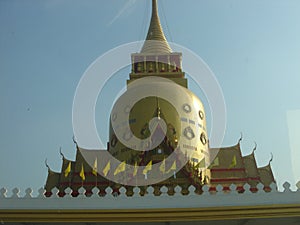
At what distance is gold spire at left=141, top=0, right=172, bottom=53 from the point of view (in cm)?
2564

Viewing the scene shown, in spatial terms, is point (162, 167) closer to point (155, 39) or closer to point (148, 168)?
point (148, 168)

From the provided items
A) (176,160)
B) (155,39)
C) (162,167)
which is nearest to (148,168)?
(162,167)

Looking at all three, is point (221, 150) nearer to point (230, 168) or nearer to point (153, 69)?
point (230, 168)

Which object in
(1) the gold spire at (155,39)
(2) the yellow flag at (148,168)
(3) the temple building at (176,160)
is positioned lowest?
(2) the yellow flag at (148,168)

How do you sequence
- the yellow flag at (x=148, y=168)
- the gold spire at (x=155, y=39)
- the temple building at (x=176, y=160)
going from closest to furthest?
the yellow flag at (x=148, y=168) → the temple building at (x=176, y=160) → the gold spire at (x=155, y=39)

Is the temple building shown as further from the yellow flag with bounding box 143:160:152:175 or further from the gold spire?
the gold spire

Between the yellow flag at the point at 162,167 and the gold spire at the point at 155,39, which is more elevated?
the gold spire at the point at 155,39

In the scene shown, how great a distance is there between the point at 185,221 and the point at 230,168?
1190 centimetres

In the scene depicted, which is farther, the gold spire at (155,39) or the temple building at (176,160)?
the gold spire at (155,39)

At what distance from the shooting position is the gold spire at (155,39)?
84.1 feet

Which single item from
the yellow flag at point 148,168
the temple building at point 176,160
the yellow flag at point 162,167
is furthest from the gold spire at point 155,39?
the yellow flag at point 148,168

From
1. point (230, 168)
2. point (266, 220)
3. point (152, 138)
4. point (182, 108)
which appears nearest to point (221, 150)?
point (230, 168)

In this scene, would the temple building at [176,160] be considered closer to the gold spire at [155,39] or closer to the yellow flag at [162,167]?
the yellow flag at [162,167]

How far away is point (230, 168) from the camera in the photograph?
19.8 m
